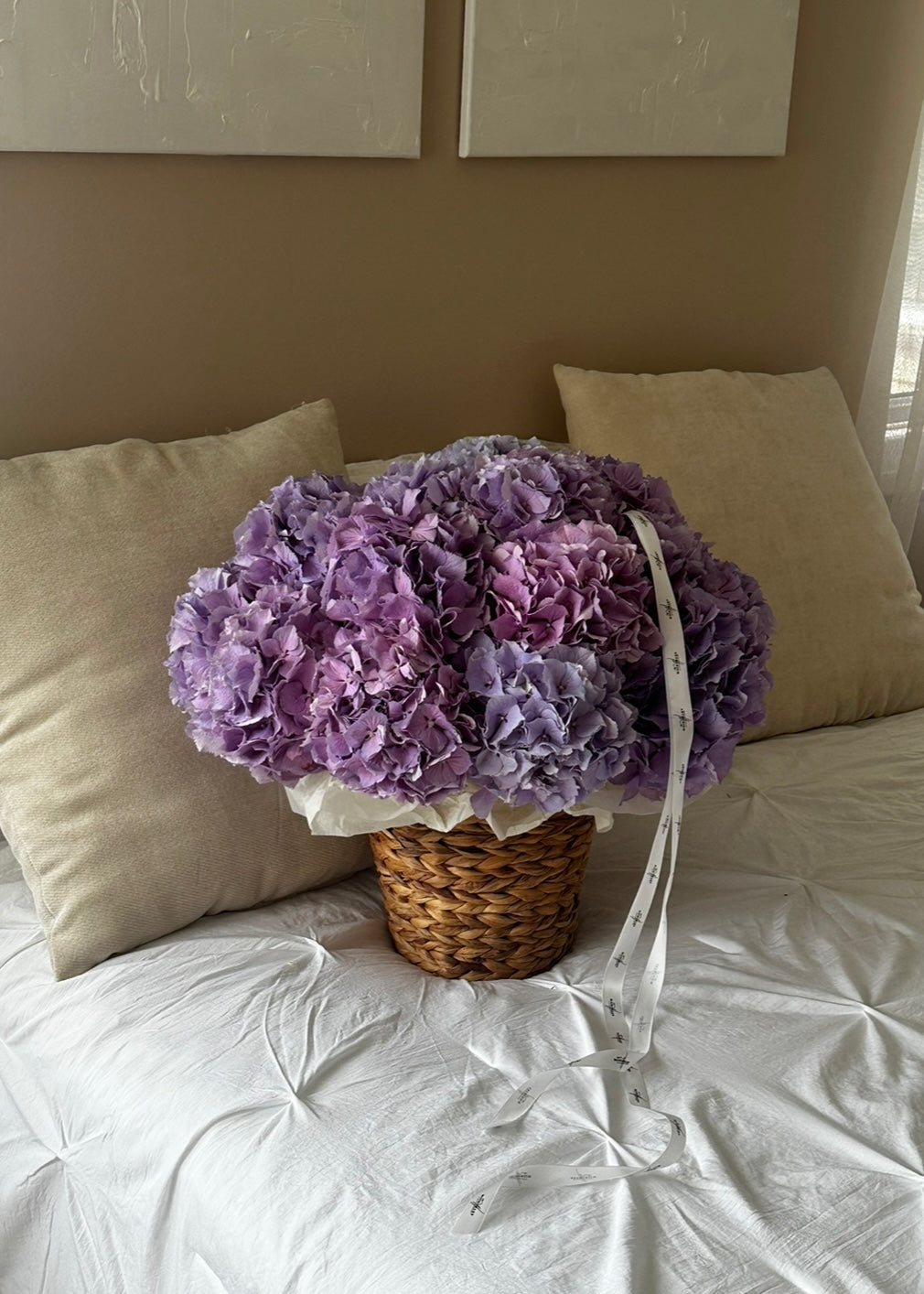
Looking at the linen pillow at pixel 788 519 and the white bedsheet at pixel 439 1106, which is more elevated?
the linen pillow at pixel 788 519

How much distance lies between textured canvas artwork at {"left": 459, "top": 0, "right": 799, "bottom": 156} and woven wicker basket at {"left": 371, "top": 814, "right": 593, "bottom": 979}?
3.20ft

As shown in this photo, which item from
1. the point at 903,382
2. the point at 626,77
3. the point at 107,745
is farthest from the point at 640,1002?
the point at 903,382

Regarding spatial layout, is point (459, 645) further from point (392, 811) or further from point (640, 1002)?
point (640, 1002)

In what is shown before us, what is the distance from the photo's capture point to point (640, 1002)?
1.13m

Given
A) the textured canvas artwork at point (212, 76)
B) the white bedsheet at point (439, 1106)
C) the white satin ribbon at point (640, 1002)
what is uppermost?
the textured canvas artwork at point (212, 76)

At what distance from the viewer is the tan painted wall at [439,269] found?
1.50 metres

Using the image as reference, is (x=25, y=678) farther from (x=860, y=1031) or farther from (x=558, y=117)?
(x=558, y=117)

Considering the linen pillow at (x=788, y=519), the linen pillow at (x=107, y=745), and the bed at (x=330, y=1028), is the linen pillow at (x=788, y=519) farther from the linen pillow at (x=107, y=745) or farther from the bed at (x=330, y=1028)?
the linen pillow at (x=107, y=745)

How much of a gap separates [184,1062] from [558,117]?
4.25ft

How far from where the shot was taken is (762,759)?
1740mm

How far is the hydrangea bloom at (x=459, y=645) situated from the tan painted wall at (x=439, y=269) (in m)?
0.51

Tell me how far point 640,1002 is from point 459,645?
0.35 m

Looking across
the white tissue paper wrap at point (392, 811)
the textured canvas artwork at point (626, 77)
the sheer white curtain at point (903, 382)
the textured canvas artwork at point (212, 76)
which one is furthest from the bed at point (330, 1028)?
the sheer white curtain at point (903, 382)

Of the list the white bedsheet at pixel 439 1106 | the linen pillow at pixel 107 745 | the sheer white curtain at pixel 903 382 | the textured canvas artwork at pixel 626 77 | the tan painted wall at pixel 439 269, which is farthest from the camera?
the sheer white curtain at pixel 903 382
